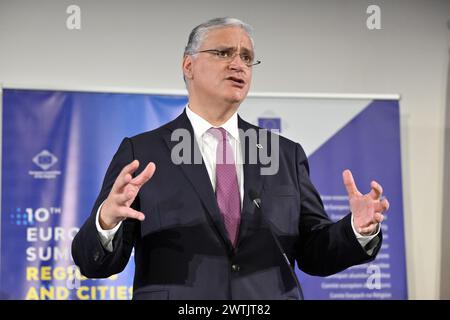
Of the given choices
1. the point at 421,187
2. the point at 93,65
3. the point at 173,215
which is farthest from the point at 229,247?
the point at 421,187

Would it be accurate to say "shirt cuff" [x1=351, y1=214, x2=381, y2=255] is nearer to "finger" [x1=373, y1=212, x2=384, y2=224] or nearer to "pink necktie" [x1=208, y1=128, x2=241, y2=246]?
"finger" [x1=373, y1=212, x2=384, y2=224]

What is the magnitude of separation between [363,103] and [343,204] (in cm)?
75

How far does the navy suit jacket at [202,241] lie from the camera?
1865 mm

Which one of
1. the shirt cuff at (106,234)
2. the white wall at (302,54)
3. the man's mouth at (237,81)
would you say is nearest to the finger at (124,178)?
the shirt cuff at (106,234)

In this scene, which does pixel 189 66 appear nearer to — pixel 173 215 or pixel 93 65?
pixel 173 215

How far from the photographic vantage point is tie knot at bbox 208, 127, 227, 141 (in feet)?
6.84

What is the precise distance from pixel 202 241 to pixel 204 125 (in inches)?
16.6

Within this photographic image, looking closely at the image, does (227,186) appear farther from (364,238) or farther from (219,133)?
(364,238)

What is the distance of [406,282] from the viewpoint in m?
4.49

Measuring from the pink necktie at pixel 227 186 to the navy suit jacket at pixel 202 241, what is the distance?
34mm

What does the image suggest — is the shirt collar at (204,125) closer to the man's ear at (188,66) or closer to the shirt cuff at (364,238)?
the man's ear at (188,66)

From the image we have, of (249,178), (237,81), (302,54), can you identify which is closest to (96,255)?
(249,178)

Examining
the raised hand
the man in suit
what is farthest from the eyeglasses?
the raised hand

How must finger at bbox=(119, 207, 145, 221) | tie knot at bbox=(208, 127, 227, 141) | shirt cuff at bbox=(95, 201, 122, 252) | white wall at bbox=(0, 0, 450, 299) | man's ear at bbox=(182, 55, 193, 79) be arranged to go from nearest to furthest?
finger at bbox=(119, 207, 145, 221) < shirt cuff at bbox=(95, 201, 122, 252) < tie knot at bbox=(208, 127, 227, 141) < man's ear at bbox=(182, 55, 193, 79) < white wall at bbox=(0, 0, 450, 299)
